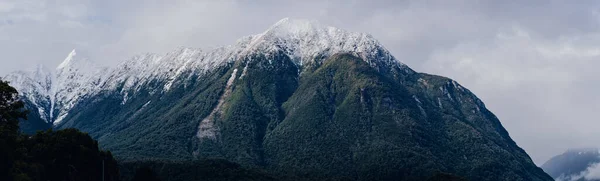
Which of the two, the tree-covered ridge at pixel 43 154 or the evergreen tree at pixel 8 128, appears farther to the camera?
the tree-covered ridge at pixel 43 154

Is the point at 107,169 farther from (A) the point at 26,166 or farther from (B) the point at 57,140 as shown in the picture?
(A) the point at 26,166

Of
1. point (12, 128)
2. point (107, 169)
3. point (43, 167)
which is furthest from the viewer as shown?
point (107, 169)

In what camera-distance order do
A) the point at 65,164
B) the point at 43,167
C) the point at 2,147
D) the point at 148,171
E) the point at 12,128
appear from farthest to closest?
the point at 148,171 < the point at 65,164 < the point at 43,167 < the point at 12,128 < the point at 2,147

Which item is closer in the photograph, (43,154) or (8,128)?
(8,128)

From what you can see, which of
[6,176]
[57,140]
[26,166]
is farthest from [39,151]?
[6,176]

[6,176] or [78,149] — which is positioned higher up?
[78,149]

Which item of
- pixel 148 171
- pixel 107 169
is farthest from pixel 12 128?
pixel 148 171

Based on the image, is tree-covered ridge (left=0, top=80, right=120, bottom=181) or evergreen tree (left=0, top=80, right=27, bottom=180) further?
tree-covered ridge (left=0, top=80, right=120, bottom=181)

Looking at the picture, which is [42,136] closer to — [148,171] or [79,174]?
[79,174]

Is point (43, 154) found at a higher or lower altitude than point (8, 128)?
higher

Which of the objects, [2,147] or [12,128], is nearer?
[2,147]
